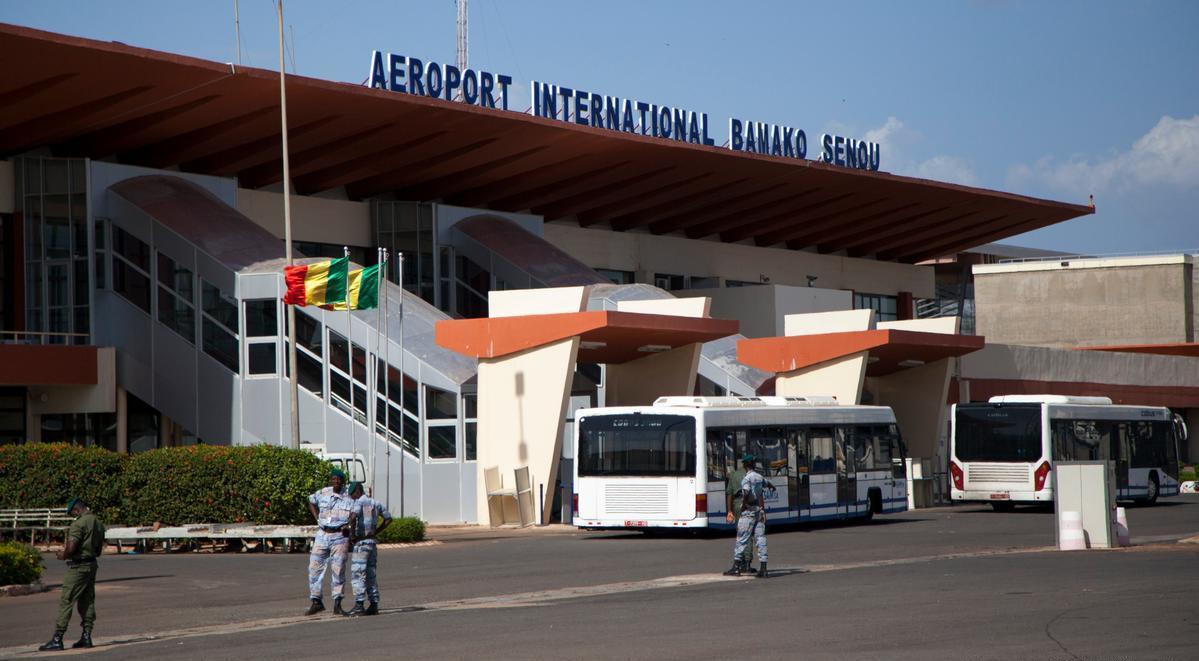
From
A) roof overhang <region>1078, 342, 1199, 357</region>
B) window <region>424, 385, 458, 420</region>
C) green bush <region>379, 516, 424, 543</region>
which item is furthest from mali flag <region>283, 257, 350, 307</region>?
roof overhang <region>1078, 342, 1199, 357</region>

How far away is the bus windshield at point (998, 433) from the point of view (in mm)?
35625

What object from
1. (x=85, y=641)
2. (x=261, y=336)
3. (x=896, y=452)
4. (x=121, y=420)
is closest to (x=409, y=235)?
(x=261, y=336)

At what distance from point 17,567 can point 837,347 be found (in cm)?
2328

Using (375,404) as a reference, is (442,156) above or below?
above

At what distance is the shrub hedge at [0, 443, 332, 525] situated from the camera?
91.7 ft

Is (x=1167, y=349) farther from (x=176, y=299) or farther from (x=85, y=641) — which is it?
(x=85, y=641)

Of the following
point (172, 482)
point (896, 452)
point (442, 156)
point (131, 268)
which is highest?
point (442, 156)

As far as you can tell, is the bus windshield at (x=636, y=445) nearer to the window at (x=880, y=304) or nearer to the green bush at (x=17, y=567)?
the green bush at (x=17, y=567)

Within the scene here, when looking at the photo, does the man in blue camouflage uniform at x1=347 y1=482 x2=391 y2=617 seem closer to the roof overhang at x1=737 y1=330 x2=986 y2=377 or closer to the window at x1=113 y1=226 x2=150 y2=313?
the window at x1=113 y1=226 x2=150 y2=313

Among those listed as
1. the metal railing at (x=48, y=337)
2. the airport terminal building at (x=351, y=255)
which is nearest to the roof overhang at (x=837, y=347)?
the airport terminal building at (x=351, y=255)

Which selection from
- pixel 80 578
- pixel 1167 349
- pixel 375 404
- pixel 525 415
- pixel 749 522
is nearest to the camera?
pixel 80 578

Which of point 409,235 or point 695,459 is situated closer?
point 695,459

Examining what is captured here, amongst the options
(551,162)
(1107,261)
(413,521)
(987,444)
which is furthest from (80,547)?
(1107,261)

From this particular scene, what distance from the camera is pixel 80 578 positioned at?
14.1 m
